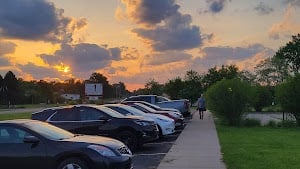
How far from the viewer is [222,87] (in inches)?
1202

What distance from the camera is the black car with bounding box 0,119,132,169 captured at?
10.7 m

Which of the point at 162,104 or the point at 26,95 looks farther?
the point at 26,95

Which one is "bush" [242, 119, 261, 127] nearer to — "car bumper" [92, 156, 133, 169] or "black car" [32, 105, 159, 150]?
"black car" [32, 105, 159, 150]

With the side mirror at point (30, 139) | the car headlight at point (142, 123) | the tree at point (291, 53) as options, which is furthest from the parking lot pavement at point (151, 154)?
the tree at point (291, 53)

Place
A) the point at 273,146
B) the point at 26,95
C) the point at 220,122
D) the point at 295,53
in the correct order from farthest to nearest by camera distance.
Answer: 1. the point at 26,95
2. the point at 295,53
3. the point at 220,122
4. the point at 273,146

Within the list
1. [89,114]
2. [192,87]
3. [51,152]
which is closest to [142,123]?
[89,114]

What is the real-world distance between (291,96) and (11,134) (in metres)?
21.0

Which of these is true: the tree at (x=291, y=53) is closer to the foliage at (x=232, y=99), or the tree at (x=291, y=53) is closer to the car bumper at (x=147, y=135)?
the foliage at (x=232, y=99)

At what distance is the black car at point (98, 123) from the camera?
664 inches

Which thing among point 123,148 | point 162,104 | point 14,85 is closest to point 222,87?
point 162,104

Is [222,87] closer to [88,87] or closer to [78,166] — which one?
[88,87]

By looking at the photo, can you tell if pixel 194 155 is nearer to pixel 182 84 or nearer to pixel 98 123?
pixel 98 123

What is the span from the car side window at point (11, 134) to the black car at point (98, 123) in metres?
5.50

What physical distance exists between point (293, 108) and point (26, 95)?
105965 mm
